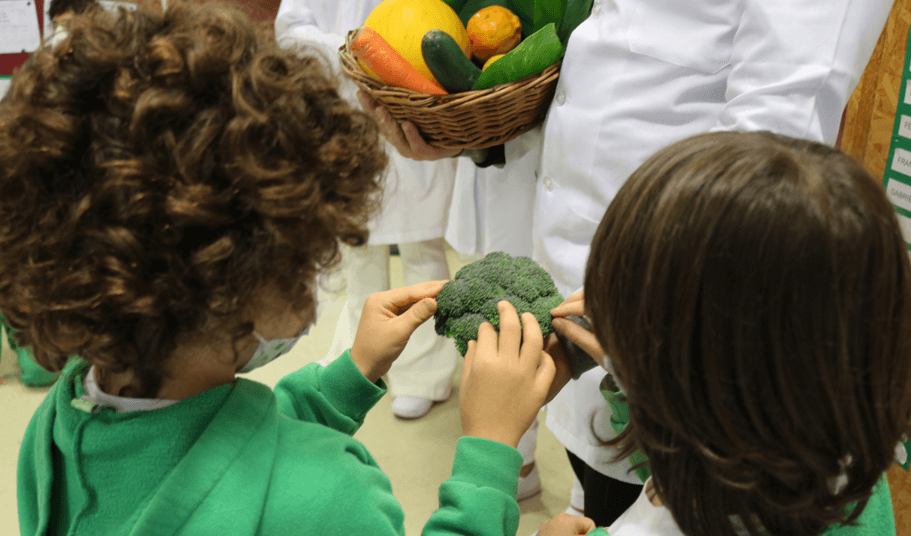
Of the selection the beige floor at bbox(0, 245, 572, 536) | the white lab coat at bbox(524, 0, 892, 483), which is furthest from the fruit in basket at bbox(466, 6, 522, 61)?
the beige floor at bbox(0, 245, 572, 536)

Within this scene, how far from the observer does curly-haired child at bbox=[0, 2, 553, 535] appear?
529 mm

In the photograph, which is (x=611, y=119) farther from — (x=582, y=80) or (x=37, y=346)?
(x=37, y=346)

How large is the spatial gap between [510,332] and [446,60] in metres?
0.53

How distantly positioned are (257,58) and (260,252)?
16 centimetres

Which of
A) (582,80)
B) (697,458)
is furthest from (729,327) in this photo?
(582,80)

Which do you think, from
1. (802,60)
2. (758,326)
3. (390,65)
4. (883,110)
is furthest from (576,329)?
(883,110)

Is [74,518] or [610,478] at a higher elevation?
[74,518]

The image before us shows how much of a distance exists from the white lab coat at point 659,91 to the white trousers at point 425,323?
30.4 inches

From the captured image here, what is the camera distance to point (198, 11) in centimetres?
61

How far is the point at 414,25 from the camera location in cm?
118

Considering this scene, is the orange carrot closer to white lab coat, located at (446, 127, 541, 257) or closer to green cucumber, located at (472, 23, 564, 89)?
green cucumber, located at (472, 23, 564, 89)

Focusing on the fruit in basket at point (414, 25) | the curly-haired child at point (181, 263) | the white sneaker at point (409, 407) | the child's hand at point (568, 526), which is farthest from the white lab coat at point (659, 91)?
the white sneaker at point (409, 407)

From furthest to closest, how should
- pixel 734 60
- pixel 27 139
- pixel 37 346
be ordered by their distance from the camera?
pixel 734 60, pixel 37 346, pixel 27 139

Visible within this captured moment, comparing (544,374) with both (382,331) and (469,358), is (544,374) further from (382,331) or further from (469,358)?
(382,331)
